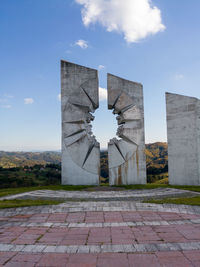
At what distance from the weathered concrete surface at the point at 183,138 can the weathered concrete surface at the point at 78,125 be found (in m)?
3.98

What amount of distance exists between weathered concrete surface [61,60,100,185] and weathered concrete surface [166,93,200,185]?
3.98 metres

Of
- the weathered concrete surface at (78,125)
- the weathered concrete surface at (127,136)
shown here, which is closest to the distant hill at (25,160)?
the weathered concrete surface at (78,125)

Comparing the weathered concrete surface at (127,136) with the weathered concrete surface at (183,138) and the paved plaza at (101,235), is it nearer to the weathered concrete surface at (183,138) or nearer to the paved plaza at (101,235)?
the weathered concrete surface at (183,138)

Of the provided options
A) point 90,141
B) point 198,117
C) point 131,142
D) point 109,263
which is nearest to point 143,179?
point 131,142

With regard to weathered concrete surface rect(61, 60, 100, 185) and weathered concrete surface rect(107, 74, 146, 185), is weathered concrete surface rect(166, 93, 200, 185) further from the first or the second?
weathered concrete surface rect(61, 60, 100, 185)

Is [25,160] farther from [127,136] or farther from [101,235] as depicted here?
[101,235]

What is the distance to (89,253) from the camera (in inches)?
123

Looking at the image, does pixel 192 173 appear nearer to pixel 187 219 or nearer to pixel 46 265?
pixel 187 219

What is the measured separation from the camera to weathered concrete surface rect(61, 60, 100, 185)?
426 inches

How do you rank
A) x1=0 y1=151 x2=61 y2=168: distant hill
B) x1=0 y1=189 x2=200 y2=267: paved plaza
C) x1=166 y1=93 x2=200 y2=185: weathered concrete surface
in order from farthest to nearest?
x1=0 y1=151 x2=61 y2=168: distant hill → x1=166 y1=93 x2=200 y2=185: weathered concrete surface → x1=0 y1=189 x2=200 y2=267: paved plaza

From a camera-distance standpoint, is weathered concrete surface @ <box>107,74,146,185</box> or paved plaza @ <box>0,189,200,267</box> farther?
weathered concrete surface @ <box>107,74,146,185</box>

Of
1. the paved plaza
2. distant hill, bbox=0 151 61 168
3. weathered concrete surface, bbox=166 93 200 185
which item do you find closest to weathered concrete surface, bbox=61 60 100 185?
weathered concrete surface, bbox=166 93 200 185

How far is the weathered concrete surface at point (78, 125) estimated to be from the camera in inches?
426

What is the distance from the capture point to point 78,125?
11.0 meters
